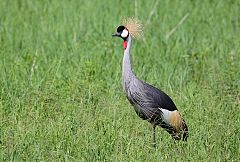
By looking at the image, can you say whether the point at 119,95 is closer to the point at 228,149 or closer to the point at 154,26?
the point at 228,149

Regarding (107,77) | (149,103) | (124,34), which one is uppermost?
(124,34)

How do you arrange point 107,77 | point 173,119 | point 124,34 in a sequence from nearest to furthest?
point 173,119 < point 124,34 < point 107,77

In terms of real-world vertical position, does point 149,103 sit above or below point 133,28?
below

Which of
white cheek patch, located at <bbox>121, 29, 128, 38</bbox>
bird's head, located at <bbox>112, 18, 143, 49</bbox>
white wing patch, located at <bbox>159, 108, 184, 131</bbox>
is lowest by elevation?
white wing patch, located at <bbox>159, 108, 184, 131</bbox>

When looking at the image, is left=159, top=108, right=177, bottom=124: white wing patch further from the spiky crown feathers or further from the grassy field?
the spiky crown feathers

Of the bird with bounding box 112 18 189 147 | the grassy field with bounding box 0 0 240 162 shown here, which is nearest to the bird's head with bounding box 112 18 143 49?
the bird with bounding box 112 18 189 147

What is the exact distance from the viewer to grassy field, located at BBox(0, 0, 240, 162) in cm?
486

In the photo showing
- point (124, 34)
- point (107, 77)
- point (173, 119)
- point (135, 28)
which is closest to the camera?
point (173, 119)

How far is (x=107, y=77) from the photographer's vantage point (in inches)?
253

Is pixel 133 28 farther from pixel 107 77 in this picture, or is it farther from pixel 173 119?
pixel 107 77

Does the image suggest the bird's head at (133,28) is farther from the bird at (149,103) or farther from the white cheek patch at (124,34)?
the bird at (149,103)

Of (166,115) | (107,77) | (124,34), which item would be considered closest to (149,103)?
(166,115)

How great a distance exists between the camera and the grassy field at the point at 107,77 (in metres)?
4.86

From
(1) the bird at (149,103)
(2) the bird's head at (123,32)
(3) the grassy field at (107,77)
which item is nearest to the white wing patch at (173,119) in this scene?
(1) the bird at (149,103)
